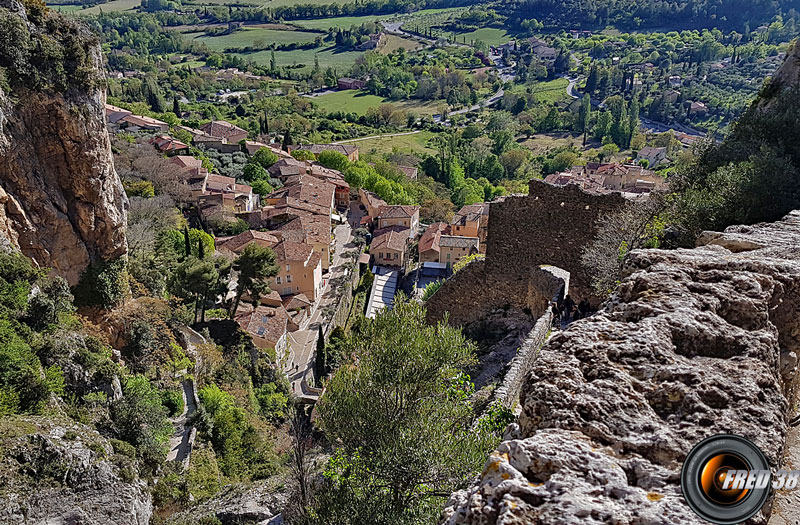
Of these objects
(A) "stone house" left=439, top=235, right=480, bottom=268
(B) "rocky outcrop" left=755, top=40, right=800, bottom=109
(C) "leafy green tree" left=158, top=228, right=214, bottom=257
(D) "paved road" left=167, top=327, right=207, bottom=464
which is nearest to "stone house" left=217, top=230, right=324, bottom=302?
(C) "leafy green tree" left=158, top=228, right=214, bottom=257

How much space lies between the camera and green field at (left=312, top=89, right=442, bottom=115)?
433 feet

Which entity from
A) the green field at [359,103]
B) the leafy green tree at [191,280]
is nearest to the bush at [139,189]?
the leafy green tree at [191,280]

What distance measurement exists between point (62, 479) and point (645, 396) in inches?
550

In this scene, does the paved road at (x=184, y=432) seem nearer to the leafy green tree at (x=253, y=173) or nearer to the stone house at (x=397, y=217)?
the stone house at (x=397, y=217)

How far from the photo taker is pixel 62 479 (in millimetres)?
13633

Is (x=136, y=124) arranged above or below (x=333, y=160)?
above

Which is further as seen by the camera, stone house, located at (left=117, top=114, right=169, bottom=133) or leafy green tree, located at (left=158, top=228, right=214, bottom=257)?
stone house, located at (left=117, top=114, right=169, bottom=133)

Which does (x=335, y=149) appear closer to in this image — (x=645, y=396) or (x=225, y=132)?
(x=225, y=132)

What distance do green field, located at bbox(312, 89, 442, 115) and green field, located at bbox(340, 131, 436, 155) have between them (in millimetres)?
19177

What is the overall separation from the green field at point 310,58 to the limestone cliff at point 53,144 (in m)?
152

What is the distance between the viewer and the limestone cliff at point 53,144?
1956 cm

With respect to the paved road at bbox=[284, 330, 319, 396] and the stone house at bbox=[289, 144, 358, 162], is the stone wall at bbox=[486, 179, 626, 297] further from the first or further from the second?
the stone house at bbox=[289, 144, 358, 162]

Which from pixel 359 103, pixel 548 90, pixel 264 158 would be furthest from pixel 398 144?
pixel 548 90

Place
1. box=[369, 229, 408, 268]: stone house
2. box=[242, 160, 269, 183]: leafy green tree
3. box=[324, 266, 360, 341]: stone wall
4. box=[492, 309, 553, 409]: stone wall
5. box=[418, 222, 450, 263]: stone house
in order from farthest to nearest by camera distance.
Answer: box=[242, 160, 269, 183]: leafy green tree < box=[418, 222, 450, 263]: stone house < box=[369, 229, 408, 268]: stone house < box=[324, 266, 360, 341]: stone wall < box=[492, 309, 553, 409]: stone wall
